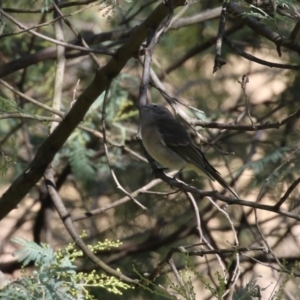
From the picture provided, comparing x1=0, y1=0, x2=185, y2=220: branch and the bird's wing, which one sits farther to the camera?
the bird's wing

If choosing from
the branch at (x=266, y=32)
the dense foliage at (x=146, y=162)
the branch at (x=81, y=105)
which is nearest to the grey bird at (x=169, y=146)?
the dense foliage at (x=146, y=162)

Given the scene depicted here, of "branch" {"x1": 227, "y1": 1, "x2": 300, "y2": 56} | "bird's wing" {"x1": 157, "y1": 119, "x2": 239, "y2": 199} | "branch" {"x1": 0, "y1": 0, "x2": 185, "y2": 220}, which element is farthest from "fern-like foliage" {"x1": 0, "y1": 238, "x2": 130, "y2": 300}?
"branch" {"x1": 227, "y1": 1, "x2": 300, "y2": 56}

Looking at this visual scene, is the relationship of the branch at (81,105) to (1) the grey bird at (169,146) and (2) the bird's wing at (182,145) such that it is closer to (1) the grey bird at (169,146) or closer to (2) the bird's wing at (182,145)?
(1) the grey bird at (169,146)

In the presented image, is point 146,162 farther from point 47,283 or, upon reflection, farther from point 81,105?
point 47,283

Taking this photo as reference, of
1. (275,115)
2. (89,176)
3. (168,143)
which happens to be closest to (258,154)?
(275,115)

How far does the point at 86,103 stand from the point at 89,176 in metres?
2.00

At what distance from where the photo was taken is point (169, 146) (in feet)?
15.5

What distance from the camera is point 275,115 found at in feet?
21.6

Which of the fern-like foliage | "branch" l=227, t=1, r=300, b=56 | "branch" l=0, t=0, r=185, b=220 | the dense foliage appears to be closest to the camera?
the fern-like foliage

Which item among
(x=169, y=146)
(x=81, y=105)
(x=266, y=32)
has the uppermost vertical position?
(x=266, y=32)

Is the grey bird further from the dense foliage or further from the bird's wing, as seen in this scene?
the dense foliage

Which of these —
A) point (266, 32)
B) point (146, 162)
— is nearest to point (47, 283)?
point (266, 32)

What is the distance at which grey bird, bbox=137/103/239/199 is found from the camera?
4.60 metres

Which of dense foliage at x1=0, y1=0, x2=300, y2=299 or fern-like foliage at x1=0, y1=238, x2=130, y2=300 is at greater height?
dense foliage at x1=0, y1=0, x2=300, y2=299
